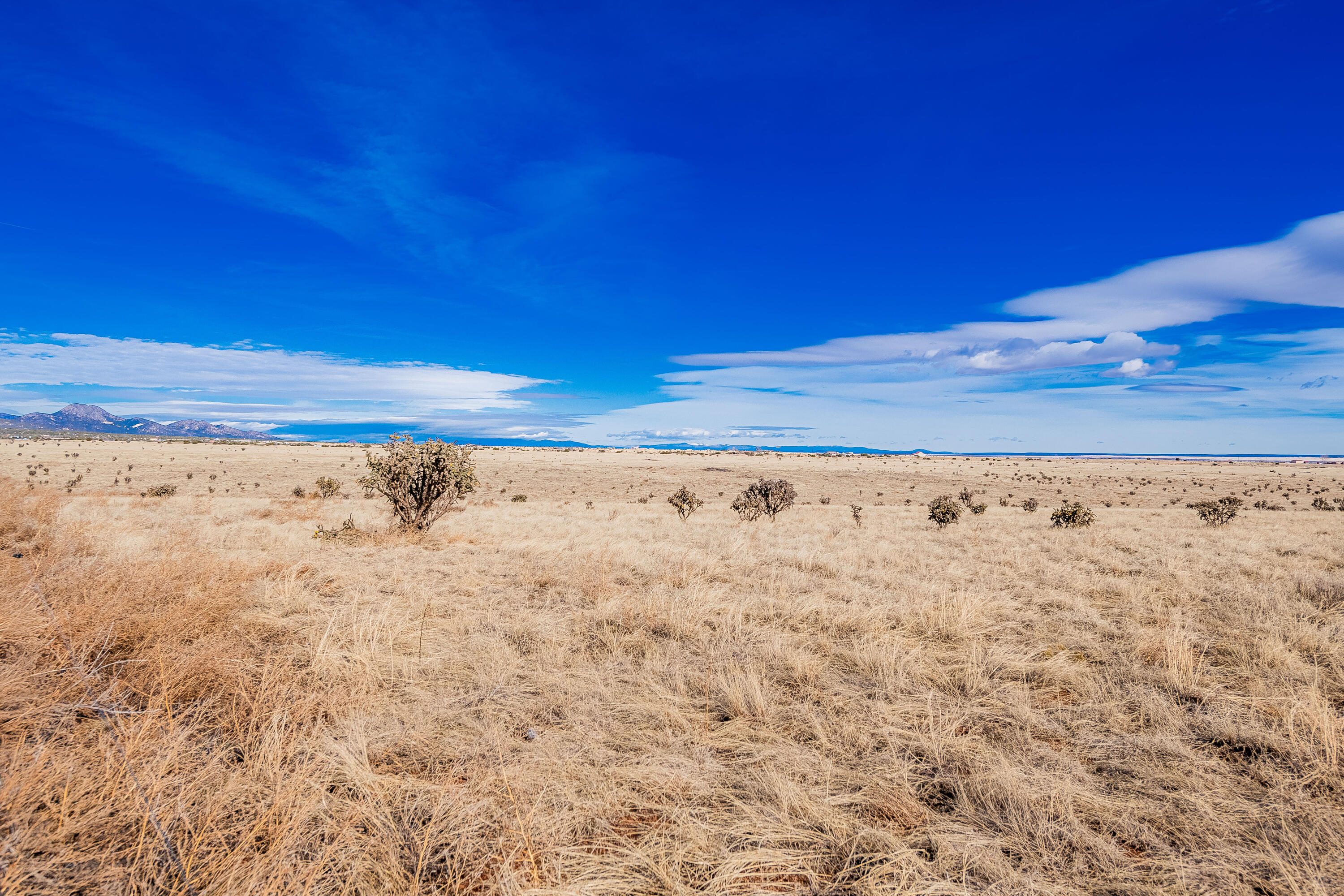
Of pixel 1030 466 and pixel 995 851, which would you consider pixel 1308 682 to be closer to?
pixel 995 851

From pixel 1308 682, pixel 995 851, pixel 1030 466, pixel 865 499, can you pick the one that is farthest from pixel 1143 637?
pixel 1030 466

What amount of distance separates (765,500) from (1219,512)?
17.7 metres

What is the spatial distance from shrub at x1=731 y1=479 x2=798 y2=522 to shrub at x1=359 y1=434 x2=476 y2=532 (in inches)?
470

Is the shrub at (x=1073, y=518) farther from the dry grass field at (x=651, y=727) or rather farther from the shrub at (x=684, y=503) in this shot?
the shrub at (x=684, y=503)

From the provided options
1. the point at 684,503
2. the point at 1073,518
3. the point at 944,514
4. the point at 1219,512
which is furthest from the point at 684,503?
the point at 1219,512

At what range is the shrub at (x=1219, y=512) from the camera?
71.5 ft

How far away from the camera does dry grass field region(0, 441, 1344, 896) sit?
2873 millimetres

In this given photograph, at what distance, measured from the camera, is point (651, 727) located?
442 cm

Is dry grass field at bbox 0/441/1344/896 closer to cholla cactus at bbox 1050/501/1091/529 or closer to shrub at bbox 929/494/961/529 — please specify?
shrub at bbox 929/494/961/529

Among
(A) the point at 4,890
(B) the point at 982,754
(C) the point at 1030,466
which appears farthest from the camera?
(C) the point at 1030,466

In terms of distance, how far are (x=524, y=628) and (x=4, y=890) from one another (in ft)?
14.4

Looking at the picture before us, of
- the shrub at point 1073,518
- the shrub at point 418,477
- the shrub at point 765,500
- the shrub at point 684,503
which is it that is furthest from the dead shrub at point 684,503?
the shrub at point 1073,518

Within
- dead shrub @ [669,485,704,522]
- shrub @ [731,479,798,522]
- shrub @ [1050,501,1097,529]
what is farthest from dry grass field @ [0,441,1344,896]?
dead shrub @ [669,485,704,522]

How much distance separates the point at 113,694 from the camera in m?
4.10
